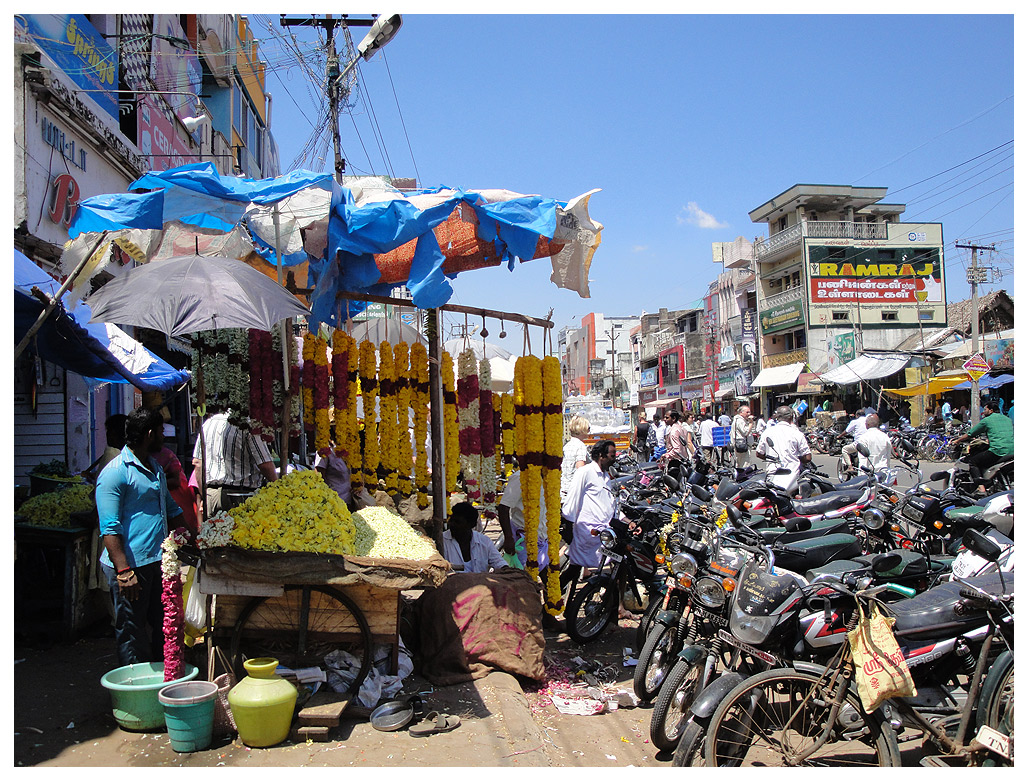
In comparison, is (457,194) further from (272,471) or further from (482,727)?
(482,727)

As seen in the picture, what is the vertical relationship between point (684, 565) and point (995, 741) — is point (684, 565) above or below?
above

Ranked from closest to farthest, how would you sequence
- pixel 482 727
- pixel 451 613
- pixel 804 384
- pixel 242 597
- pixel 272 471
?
pixel 482 727, pixel 242 597, pixel 451 613, pixel 272 471, pixel 804 384

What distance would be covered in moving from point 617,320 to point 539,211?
89185mm

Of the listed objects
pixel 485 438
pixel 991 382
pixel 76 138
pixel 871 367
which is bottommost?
pixel 485 438

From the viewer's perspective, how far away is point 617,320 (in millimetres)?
93562

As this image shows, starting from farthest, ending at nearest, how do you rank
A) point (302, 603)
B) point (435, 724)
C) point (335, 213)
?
point (335, 213) < point (302, 603) < point (435, 724)

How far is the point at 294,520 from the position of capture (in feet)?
15.5

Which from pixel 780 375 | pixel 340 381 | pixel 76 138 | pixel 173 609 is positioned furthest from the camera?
pixel 780 375

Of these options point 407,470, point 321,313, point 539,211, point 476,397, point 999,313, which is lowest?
point 407,470

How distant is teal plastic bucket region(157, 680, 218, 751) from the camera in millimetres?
4051

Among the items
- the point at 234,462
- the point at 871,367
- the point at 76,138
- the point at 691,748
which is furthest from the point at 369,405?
the point at 871,367

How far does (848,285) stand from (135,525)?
4578cm

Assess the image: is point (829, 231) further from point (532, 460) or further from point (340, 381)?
point (340, 381)

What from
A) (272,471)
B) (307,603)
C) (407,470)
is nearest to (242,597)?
(307,603)
